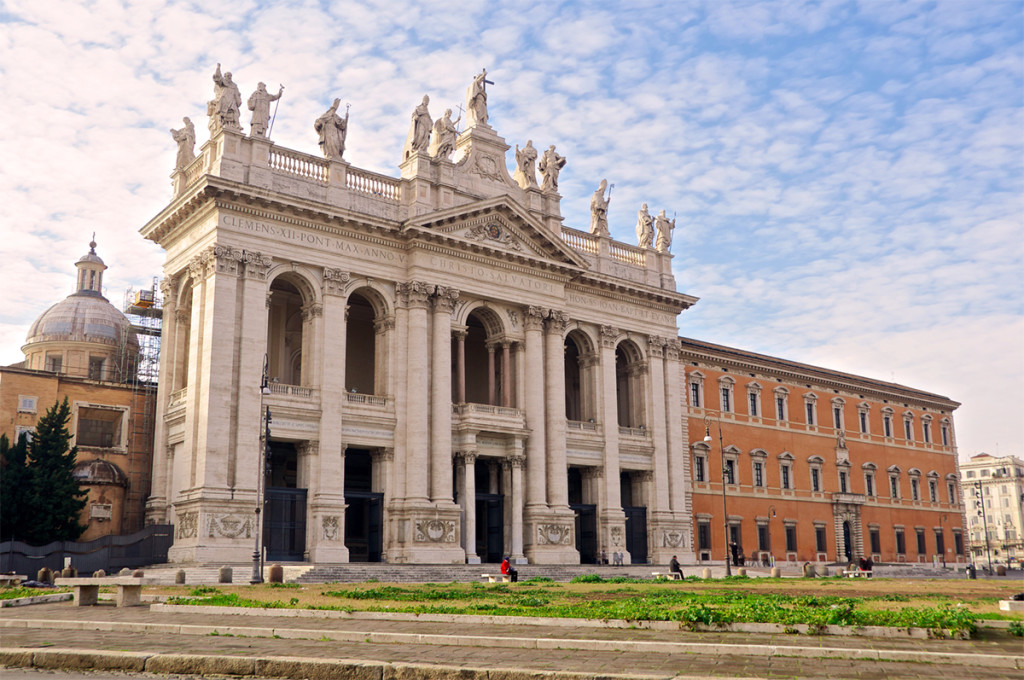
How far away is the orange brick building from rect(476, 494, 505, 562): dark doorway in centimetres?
1374

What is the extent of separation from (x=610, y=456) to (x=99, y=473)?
23587 millimetres

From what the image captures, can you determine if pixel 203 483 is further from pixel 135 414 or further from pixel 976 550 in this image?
pixel 976 550

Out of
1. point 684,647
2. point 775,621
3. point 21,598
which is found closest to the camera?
point 684,647

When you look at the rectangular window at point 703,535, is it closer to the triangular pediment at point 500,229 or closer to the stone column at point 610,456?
the stone column at point 610,456

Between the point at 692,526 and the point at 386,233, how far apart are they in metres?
24.2

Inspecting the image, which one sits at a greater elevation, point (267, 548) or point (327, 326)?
point (327, 326)

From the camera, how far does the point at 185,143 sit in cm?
4328

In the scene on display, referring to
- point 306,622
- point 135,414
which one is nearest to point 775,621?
point 306,622

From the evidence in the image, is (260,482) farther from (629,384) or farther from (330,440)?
(629,384)

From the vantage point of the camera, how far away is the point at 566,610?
57.8 feet

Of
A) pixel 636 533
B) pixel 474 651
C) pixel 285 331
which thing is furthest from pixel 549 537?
pixel 474 651

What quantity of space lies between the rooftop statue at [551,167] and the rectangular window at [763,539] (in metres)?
24.2

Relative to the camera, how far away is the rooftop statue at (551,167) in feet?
161

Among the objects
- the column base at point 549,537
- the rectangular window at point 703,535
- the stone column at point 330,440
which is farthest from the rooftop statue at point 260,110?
the rectangular window at point 703,535
